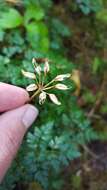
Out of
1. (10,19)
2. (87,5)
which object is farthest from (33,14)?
(87,5)

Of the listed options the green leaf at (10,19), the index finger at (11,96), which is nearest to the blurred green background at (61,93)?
the green leaf at (10,19)

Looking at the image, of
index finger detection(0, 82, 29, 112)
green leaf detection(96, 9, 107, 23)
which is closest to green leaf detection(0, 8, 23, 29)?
green leaf detection(96, 9, 107, 23)

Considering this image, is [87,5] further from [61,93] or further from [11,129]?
[11,129]

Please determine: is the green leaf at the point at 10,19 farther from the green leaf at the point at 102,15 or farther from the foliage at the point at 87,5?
the green leaf at the point at 102,15

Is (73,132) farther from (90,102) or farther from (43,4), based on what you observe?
(43,4)

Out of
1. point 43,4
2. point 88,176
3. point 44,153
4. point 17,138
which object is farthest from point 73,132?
point 43,4
